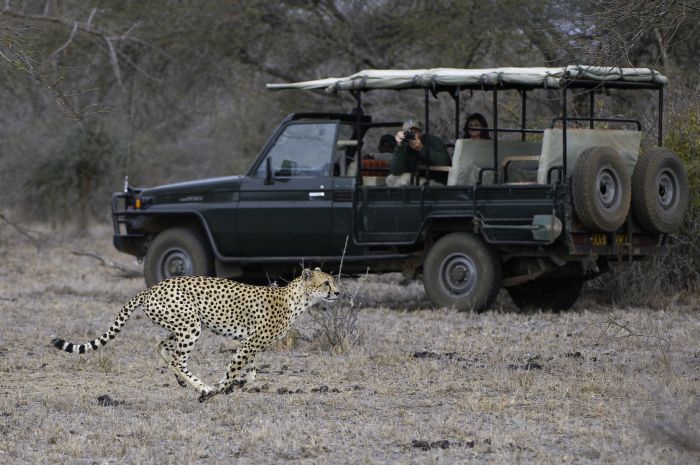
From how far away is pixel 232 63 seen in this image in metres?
24.0

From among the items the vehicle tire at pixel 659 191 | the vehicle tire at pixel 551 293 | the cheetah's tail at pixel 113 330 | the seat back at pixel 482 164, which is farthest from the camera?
the vehicle tire at pixel 551 293

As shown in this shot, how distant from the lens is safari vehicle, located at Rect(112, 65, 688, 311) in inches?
505

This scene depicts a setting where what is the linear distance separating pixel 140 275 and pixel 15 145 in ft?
37.5

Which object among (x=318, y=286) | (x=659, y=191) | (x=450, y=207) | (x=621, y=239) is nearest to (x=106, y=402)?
(x=318, y=286)

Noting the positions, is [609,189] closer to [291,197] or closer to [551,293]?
[551,293]

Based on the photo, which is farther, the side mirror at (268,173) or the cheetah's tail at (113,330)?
the side mirror at (268,173)

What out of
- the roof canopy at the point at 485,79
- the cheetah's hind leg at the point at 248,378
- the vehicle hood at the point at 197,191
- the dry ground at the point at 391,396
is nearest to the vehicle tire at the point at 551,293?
the dry ground at the point at 391,396

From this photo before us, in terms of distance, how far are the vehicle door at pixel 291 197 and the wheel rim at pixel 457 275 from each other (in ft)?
4.16

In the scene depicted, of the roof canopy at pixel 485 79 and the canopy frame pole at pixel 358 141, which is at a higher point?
the roof canopy at pixel 485 79

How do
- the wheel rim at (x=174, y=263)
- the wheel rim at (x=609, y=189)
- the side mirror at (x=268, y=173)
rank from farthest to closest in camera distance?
the wheel rim at (x=174, y=263) → the side mirror at (x=268, y=173) → the wheel rim at (x=609, y=189)

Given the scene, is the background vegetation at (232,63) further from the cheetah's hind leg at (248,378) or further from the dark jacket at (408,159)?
the cheetah's hind leg at (248,378)

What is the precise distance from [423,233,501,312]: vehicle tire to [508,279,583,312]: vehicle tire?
1108 millimetres

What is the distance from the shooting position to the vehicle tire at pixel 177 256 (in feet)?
48.4

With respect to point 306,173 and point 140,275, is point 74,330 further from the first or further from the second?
point 140,275
